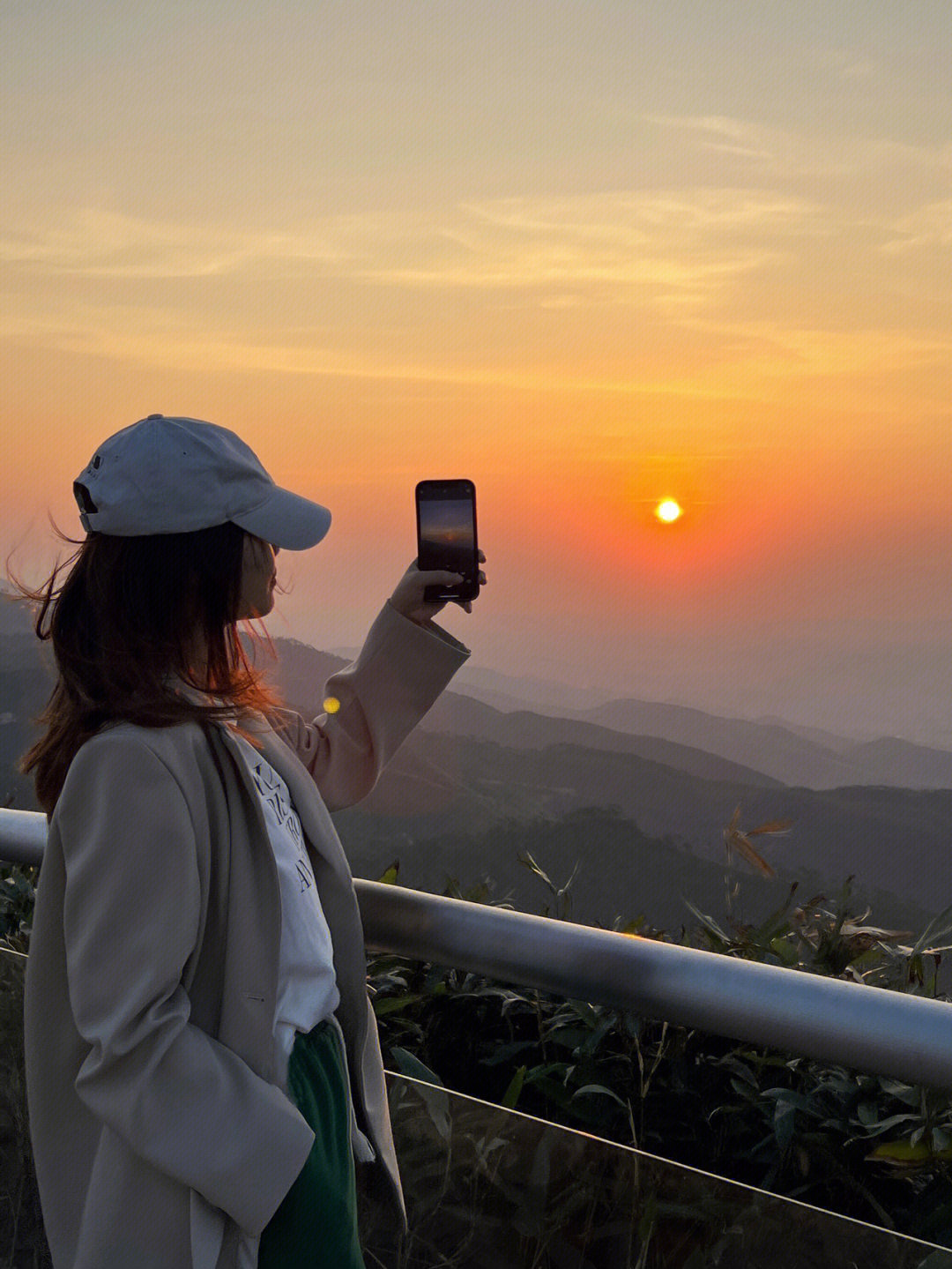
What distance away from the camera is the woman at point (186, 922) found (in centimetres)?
141

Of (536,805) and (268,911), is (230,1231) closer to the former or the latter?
(268,911)

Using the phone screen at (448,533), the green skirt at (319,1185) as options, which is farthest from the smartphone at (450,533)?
the green skirt at (319,1185)

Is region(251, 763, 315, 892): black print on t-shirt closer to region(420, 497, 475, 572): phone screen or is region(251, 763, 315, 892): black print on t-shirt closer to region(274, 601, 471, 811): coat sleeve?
region(274, 601, 471, 811): coat sleeve

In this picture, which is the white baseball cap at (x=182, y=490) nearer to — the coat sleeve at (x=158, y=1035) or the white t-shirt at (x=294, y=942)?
the white t-shirt at (x=294, y=942)

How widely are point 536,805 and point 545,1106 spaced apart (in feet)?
49.7

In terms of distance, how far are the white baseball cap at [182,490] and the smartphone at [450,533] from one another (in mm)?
455

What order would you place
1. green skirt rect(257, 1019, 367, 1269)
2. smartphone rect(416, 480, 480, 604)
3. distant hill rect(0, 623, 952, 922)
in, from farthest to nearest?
distant hill rect(0, 623, 952, 922)
smartphone rect(416, 480, 480, 604)
green skirt rect(257, 1019, 367, 1269)

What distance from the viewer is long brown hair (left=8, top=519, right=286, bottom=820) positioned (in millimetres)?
1560

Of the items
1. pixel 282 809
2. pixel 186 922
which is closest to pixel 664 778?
pixel 282 809

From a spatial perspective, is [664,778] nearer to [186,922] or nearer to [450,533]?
[450,533]

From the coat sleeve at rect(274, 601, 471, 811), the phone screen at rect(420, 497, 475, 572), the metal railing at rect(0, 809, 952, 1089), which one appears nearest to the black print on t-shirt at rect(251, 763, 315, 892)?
the metal railing at rect(0, 809, 952, 1089)

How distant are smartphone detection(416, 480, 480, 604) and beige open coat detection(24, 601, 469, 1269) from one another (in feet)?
2.06

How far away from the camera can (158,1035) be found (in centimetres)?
141

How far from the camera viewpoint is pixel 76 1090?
4.92ft
